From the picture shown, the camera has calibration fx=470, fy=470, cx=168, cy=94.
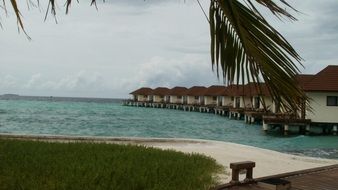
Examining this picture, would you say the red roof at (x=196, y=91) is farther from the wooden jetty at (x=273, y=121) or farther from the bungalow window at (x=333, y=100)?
the bungalow window at (x=333, y=100)

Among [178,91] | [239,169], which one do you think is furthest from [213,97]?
[239,169]

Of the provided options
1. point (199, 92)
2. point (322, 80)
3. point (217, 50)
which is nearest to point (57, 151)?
point (217, 50)

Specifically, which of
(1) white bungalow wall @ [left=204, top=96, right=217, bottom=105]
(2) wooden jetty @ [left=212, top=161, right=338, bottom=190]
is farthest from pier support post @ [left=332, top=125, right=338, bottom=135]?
(1) white bungalow wall @ [left=204, top=96, right=217, bottom=105]

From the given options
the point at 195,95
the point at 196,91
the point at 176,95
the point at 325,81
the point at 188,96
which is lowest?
the point at 188,96

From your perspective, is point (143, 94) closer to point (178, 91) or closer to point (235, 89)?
point (178, 91)

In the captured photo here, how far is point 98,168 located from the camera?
375 inches

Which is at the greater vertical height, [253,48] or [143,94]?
[143,94]

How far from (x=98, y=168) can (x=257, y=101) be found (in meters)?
5.80

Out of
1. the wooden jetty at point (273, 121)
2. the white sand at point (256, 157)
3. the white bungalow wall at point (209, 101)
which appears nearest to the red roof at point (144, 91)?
the wooden jetty at point (273, 121)

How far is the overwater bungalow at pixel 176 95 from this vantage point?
314 ft

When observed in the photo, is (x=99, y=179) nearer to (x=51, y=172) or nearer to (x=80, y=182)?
(x=80, y=182)

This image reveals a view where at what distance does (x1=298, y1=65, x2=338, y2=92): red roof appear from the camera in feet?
113

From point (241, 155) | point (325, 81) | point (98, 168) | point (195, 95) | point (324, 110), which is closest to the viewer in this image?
point (98, 168)

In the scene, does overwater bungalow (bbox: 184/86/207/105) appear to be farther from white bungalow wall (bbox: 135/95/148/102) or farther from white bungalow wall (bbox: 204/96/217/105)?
white bungalow wall (bbox: 135/95/148/102)
